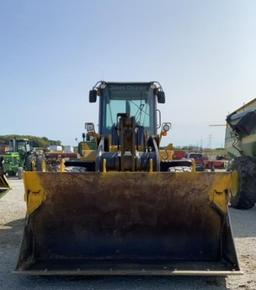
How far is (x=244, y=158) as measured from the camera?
32.6ft

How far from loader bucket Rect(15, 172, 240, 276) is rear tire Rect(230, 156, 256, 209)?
475 cm

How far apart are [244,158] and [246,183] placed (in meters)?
0.65

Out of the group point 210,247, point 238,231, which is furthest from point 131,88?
point 210,247

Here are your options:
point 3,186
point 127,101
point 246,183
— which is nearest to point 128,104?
point 127,101

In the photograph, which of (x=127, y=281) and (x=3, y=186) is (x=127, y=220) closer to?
(x=127, y=281)

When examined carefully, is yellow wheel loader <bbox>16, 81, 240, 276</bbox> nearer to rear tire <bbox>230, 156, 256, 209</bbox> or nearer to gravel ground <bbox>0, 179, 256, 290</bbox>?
gravel ground <bbox>0, 179, 256, 290</bbox>

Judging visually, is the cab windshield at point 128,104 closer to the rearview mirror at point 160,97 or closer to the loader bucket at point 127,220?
the rearview mirror at point 160,97

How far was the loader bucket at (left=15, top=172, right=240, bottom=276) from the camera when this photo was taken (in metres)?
4.91

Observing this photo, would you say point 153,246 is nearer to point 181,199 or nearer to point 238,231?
point 181,199

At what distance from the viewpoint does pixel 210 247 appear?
16.6ft

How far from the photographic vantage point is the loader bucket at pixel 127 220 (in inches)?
193

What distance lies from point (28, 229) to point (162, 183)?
1564mm

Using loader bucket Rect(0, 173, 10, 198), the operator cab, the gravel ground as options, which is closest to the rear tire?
the operator cab

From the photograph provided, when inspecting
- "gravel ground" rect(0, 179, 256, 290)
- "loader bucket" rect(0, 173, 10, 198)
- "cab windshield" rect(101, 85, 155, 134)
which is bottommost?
"gravel ground" rect(0, 179, 256, 290)
